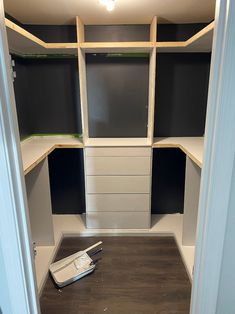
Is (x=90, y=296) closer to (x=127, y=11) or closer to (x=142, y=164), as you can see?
(x=142, y=164)

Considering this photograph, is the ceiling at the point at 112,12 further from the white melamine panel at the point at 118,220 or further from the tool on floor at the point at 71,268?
the tool on floor at the point at 71,268

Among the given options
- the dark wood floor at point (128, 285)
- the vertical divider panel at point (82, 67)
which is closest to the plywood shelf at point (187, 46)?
the vertical divider panel at point (82, 67)

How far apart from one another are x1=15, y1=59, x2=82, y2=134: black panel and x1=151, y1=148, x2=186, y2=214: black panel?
947mm

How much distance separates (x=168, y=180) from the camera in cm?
260

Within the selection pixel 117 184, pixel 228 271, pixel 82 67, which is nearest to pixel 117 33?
pixel 82 67

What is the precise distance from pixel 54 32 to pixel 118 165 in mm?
1415

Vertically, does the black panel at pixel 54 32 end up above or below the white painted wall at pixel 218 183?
above

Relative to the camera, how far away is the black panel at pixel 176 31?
221cm

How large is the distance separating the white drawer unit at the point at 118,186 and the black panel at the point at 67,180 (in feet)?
1.15

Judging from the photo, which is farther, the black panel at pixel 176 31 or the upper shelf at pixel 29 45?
the black panel at pixel 176 31

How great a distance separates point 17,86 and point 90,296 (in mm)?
1856

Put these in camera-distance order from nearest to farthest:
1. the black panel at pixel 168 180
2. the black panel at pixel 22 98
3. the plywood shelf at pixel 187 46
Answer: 1. the plywood shelf at pixel 187 46
2. the black panel at pixel 22 98
3. the black panel at pixel 168 180

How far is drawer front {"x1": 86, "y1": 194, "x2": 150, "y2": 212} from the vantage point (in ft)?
7.57

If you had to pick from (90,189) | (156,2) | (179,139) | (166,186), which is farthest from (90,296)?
(156,2)
